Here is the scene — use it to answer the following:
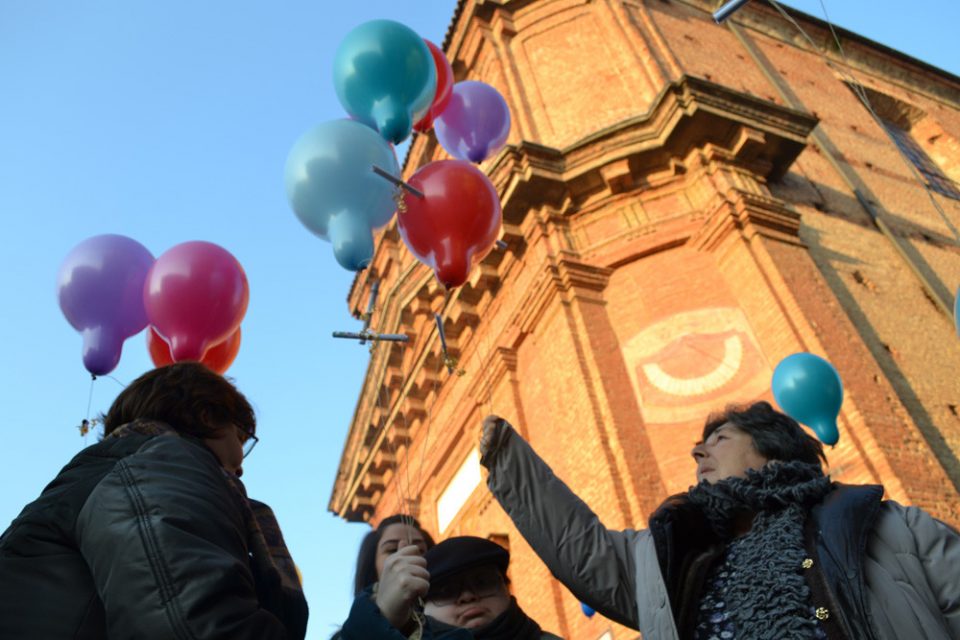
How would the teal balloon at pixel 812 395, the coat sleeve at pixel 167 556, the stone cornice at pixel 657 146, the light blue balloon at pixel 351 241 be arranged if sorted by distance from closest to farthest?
the coat sleeve at pixel 167 556, the light blue balloon at pixel 351 241, the teal balloon at pixel 812 395, the stone cornice at pixel 657 146

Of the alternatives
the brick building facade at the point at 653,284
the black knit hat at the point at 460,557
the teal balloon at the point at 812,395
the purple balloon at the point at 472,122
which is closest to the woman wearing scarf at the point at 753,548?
the black knit hat at the point at 460,557

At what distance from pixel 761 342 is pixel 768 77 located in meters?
7.70

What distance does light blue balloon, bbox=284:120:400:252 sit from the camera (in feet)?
13.2

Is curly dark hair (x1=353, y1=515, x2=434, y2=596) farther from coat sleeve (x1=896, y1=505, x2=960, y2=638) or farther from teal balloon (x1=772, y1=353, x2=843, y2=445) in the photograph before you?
teal balloon (x1=772, y1=353, x2=843, y2=445)

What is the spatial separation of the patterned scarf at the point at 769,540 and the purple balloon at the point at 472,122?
3.85 meters

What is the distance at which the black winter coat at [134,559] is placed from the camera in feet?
4.18

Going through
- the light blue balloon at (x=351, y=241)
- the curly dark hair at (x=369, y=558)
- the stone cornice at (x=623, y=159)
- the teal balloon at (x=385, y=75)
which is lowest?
the curly dark hair at (x=369, y=558)

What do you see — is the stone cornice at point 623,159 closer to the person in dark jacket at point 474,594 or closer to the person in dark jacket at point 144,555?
the person in dark jacket at point 474,594

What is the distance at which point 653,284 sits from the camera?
9.10 metres

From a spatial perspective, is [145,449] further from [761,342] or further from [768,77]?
[768,77]

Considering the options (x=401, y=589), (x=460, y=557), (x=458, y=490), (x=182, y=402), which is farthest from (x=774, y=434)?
(x=458, y=490)

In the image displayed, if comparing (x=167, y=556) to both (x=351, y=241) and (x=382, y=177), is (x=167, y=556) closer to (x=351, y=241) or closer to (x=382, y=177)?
(x=351, y=241)

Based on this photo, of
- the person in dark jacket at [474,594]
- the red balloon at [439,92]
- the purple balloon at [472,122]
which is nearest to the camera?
the person in dark jacket at [474,594]

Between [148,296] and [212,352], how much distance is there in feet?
2.64
